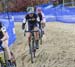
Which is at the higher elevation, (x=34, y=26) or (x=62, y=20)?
(x=34, y=26)

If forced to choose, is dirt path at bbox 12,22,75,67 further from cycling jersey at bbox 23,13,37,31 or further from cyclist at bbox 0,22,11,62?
cyclist at bbox 0,22,11,62

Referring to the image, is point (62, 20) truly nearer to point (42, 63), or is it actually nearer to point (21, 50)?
point (21, 50)

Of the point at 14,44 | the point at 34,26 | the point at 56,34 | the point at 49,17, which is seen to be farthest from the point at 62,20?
the point at 34,26

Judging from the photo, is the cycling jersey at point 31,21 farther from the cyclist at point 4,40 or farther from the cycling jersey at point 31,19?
the cyclist at point 4,40

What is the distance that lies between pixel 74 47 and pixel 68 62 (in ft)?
9.76

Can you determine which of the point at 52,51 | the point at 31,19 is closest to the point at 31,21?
the point at 31,19

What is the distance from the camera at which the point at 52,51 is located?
1408cm

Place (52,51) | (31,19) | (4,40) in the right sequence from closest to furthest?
(4,40) < (31,19) < (52,51)

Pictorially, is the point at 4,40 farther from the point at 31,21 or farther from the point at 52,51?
the point at 52,51

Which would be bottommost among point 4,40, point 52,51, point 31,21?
point 52,51

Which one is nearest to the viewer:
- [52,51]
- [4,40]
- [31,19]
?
[4,40]

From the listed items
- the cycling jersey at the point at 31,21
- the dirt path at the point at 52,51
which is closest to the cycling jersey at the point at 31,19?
the cycling jersey at the point at 31,21

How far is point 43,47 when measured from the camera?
15.2 m

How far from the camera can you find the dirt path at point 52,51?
1198 centimetres
